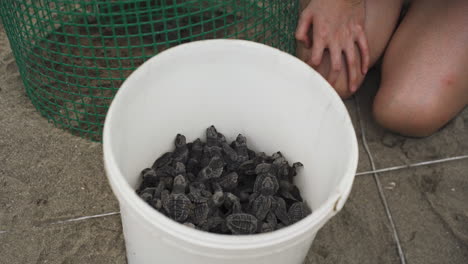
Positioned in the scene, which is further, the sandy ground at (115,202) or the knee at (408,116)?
the knee at (408,116)

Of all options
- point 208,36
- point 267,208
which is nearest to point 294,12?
point 208,36

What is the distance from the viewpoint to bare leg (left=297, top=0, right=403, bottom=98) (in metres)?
1.09

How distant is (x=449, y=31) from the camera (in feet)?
3.41

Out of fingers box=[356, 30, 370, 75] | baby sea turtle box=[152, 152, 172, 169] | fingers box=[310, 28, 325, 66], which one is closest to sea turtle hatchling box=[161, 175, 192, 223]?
baby sea turtle box=[152, 152, 172, 169]

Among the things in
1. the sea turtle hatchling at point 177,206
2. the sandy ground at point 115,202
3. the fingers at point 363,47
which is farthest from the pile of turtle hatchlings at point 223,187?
the fingers at point 363,47

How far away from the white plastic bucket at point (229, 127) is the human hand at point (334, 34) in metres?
0.19

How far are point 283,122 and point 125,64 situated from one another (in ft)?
1.71

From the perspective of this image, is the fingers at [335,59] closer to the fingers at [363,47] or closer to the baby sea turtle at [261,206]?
the fingers at [363,47]

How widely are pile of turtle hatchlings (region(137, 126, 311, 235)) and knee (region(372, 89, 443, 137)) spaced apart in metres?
0.34

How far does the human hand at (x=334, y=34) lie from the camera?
95 cm

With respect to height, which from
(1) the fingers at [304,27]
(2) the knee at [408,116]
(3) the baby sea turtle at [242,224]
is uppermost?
(1) the fingers at [304,27]

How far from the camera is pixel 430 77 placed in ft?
3.39

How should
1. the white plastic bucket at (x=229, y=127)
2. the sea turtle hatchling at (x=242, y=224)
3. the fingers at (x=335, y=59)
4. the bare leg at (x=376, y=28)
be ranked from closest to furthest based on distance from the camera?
the white plastic bucket at (x=229, y=127) < the sea turtle hatchling at (x=242, y=224) < the fingers at (x=335, y=59) < the bare leg at (x=376, y=28)

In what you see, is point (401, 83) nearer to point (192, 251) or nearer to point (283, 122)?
point (283, 122)
